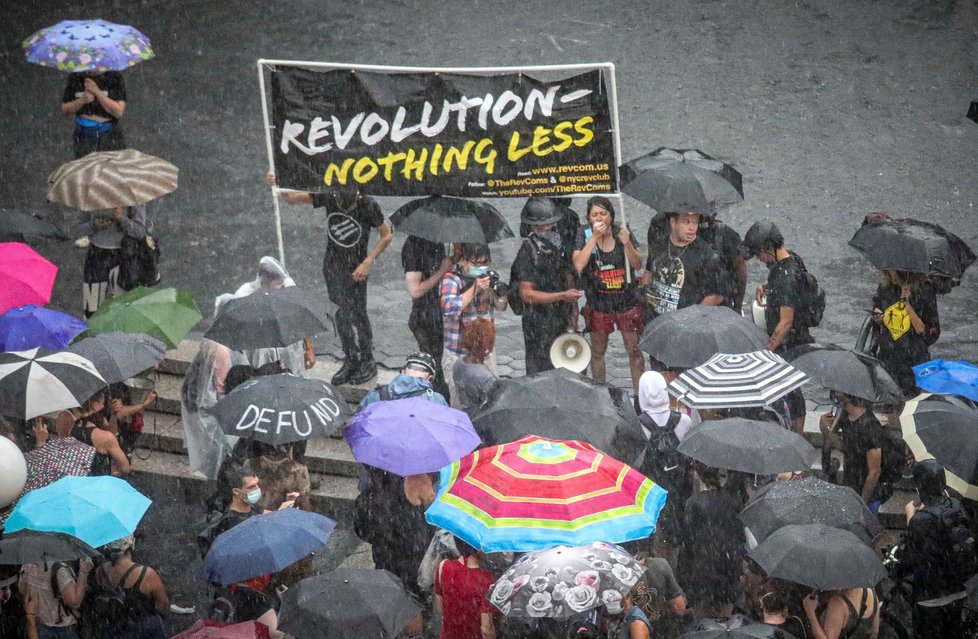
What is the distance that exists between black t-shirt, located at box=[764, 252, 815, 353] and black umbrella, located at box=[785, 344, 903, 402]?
74 centimetres

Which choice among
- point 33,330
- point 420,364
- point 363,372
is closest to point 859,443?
point 420,364

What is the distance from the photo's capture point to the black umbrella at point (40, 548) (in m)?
6.68

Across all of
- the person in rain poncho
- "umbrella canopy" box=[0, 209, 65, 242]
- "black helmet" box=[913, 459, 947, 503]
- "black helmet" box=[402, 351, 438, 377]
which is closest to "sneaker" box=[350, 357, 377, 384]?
the person in rain poncho

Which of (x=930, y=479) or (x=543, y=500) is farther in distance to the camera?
(x=930, y=479)

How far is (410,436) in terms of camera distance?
25.3 ft

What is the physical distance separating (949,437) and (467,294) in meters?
3.56

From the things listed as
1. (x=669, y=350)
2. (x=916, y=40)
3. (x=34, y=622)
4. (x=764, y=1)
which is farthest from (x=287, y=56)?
(x=34, y=622)

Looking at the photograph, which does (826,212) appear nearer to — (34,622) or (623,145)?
(623,145)

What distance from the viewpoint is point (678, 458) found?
8133 millimetres

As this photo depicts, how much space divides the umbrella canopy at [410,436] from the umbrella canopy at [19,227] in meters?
4.18

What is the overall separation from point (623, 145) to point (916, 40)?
4951 mm

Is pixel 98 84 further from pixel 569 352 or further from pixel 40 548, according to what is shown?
pixel 40 548

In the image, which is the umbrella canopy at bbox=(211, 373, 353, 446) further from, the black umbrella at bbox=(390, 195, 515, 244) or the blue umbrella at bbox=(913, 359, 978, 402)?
the blue umbrella at bbox=(913, 359, 978, 402)

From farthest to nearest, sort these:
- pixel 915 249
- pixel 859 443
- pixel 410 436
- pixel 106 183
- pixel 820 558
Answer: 1. pixel 106 183
2. pixel 915 249
3. pixel 859 443
4. pixel 410 436
5. pixel 820 558
